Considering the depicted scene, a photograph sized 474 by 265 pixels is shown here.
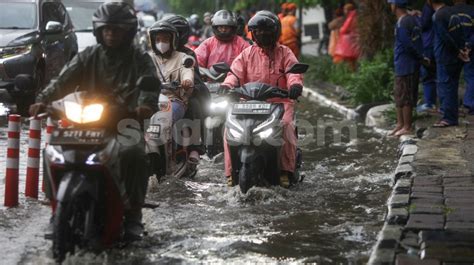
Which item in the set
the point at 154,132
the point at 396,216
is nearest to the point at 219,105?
the point at 154,132

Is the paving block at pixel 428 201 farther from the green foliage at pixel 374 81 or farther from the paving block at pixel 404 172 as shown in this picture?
the green foliage at pixel 374 81

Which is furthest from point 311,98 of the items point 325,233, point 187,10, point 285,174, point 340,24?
point 187,10

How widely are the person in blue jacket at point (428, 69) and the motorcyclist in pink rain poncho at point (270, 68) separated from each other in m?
4.75

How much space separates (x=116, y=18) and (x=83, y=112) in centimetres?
75

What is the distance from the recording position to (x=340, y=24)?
27.2 meters

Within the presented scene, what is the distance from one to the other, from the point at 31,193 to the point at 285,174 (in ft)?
8.04

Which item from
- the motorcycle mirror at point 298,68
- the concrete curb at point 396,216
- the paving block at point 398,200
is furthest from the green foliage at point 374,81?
the paving block at point 398,200

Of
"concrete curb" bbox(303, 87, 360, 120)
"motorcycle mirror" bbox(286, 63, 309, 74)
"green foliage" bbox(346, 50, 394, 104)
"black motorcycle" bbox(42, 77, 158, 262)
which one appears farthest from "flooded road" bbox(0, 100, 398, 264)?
"green foliage" bbox(346, 50, 394, 104)

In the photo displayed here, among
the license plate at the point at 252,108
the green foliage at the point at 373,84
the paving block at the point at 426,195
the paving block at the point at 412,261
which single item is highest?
the license plate at the point at 252,108

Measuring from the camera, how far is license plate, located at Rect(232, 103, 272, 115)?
9969 millimetres

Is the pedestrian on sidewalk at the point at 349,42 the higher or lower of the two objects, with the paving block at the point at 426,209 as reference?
higher

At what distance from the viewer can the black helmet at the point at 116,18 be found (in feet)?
25.0

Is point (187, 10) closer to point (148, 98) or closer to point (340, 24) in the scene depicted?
point (340, 24)

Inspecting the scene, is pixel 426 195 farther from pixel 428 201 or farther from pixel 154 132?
pixel 154 132
